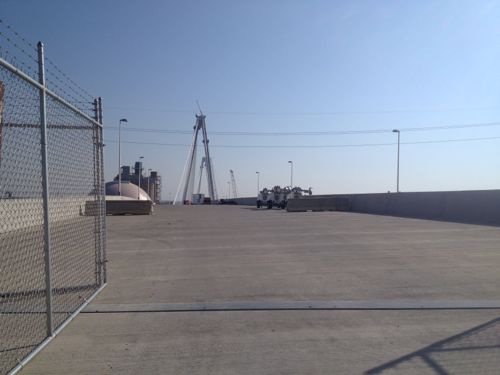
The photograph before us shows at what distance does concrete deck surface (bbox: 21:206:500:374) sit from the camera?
5.45 m

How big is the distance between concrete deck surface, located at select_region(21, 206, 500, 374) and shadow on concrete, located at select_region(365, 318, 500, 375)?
11 mm

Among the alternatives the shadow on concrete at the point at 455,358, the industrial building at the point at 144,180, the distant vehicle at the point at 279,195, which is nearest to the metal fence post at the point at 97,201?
the shadow on concrete at the point at 455,358

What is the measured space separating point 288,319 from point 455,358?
2257 millimetres

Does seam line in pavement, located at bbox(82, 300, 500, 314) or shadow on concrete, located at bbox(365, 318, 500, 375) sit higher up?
seam line in pavement, located at bbox(82, 300, 500, 314)

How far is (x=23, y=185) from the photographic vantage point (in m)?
5.41

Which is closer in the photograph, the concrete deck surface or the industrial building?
the concrete deck surface

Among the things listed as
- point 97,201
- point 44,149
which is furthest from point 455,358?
point 97,201

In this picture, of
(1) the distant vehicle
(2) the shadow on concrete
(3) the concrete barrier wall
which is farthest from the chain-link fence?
(1) the distant vehicle

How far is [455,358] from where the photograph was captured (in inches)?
217

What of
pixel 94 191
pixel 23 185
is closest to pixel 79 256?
pixel 94 191

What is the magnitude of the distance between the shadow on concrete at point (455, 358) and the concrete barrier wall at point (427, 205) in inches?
767

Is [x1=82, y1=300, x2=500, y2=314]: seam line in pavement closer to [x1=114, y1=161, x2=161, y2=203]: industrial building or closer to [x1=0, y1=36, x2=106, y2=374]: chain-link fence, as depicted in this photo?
[x1=0, y1=36, x2=106, y2=374]: chain-link fence

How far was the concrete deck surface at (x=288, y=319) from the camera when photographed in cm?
545

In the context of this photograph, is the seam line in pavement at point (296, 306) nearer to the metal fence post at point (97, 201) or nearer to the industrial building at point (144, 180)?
the metal fence post at point (97, 201)
